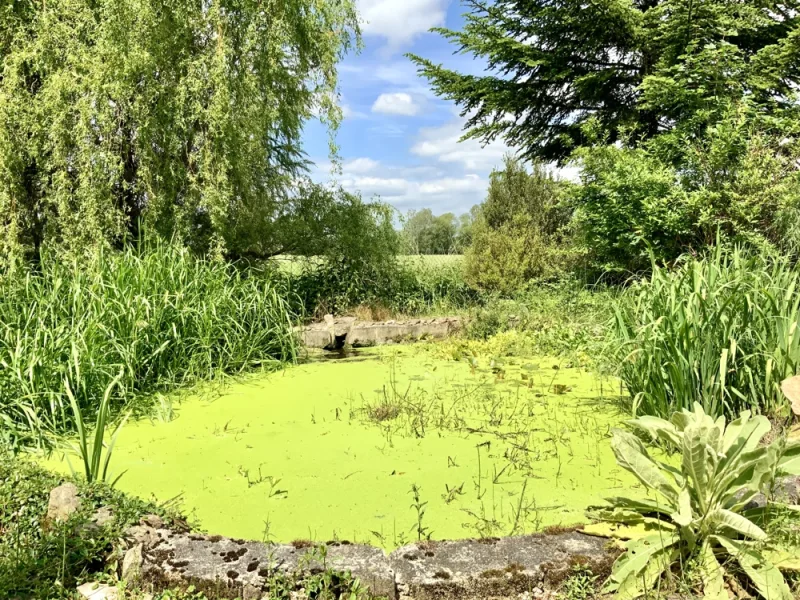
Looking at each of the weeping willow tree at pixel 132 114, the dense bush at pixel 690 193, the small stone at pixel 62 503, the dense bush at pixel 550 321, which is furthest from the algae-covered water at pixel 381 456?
the dense bush at pixel 690 193

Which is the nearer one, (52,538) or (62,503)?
(52,538)

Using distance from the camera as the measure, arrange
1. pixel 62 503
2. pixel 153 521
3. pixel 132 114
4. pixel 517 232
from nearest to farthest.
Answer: pixel 153 521 → pixel 62 503 → pixel 132 114 → pixel 517 232

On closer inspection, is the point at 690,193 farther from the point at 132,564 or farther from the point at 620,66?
the point at 132,564

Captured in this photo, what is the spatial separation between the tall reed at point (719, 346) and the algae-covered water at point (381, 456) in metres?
0.51

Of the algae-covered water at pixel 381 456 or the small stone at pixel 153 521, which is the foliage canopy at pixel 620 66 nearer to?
the algae-covered water at pixel 381 456

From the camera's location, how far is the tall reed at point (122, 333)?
396 cm

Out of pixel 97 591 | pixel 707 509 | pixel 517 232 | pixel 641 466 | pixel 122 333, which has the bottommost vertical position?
pixel 97 591

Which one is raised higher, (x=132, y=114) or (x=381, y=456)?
(x=132, y=114)

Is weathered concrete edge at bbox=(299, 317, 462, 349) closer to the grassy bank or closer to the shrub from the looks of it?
the grassy bank

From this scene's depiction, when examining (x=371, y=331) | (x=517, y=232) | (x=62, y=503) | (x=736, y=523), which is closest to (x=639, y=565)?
(x=736, y=523)

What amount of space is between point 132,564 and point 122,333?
9.30ft

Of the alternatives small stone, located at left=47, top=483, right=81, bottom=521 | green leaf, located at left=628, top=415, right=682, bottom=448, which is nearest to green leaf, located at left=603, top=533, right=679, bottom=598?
green leaf, located at left=628, top=415, right=682, bottom=448

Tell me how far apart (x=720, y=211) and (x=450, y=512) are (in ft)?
25.0

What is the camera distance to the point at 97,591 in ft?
7.13
